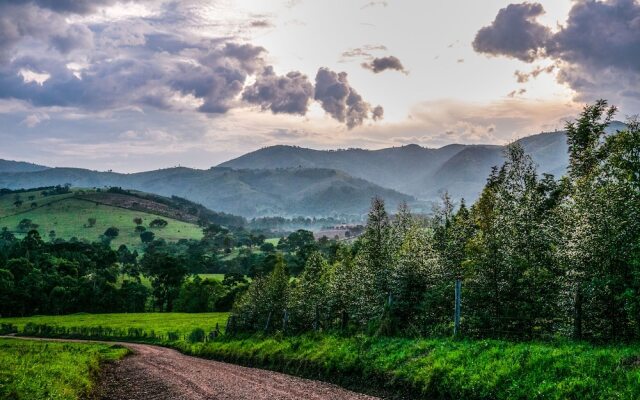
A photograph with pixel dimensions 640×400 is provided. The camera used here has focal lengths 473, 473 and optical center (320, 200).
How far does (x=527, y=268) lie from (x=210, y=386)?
19.3 m

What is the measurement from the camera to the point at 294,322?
54.7 m

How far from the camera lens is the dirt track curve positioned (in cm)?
2272

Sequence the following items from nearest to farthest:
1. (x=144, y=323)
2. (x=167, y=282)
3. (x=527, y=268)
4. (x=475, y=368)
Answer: (x=475, y=368), (x=527, y=268), (x=144, y=323), (x=167, y=282)

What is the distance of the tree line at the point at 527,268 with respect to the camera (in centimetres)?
2333

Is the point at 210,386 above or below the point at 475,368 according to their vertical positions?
below

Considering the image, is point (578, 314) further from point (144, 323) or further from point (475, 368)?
point (144, 323)

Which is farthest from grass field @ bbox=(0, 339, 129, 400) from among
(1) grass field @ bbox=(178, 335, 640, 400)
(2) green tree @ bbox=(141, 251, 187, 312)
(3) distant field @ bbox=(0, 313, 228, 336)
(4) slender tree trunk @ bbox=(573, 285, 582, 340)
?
(2) green tree @ bbox=(141, 251, 187, 312)

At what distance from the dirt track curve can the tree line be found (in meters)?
8.62

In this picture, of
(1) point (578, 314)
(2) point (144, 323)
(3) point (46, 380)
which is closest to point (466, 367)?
(1) point (578, 314)

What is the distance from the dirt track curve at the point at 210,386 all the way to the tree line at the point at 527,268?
862cm

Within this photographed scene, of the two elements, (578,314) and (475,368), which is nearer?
(475,368)

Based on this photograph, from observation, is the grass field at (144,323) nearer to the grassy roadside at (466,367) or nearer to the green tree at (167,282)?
the green tree at (167,282)

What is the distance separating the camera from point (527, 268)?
2770 cm

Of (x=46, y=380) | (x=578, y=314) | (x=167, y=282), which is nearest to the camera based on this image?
(x=578, y=314)
